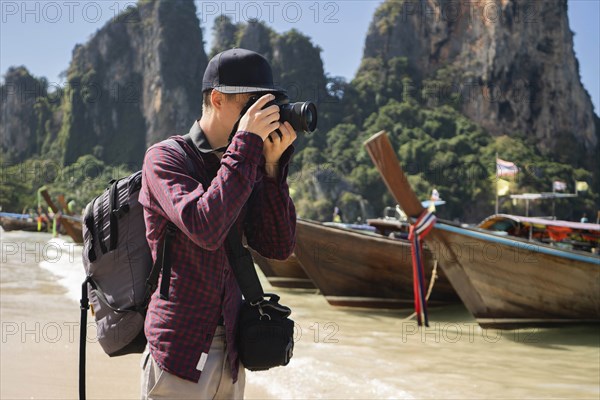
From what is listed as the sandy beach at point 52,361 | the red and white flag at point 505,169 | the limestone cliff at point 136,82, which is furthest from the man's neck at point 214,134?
the limestone cliff at point 136,82

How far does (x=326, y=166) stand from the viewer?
65250 mm

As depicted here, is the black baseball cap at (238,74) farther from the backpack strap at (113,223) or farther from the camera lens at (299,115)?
the backpack strap at (113,223)

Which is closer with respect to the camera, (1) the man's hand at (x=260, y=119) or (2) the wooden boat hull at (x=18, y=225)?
(1) the man's hand at (x=260, y=119)

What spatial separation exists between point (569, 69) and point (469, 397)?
259 feet

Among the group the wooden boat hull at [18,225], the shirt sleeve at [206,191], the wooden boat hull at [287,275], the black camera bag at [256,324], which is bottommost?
the wooden boat hull at [18,225]

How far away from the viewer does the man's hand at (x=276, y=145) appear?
135 cm

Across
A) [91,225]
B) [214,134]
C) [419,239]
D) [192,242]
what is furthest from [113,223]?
[419,239]

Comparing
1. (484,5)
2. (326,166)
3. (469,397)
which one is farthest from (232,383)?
(484,5)

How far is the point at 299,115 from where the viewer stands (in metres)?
1.32

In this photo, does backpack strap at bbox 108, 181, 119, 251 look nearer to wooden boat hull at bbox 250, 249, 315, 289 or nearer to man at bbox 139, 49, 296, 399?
man at bbox 139, 49, 296, 399

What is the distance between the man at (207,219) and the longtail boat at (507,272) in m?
4.11

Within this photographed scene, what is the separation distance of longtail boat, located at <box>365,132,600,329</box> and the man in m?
4.11

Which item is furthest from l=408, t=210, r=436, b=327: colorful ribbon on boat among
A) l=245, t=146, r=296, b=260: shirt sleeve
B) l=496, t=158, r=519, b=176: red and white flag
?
l=496, t=158, r=519, b=176: red and white flag

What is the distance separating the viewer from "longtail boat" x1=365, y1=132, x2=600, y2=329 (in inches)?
220
